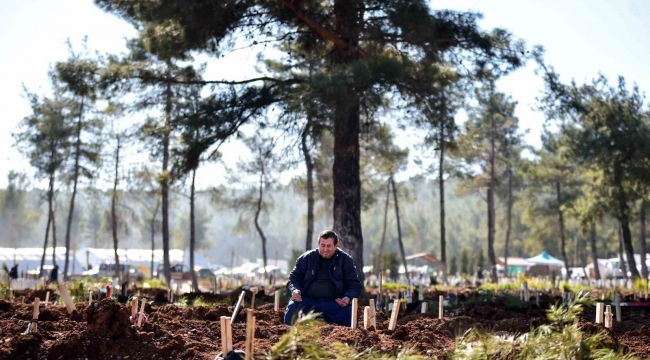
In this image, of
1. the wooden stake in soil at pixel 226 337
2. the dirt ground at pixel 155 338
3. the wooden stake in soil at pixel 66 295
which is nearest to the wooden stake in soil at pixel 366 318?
the dirt ground at pixel 155 338

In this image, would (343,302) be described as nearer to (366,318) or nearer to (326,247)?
(366,318)

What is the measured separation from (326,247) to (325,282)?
16.3 inches

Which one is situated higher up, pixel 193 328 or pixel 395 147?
pixel 395 147

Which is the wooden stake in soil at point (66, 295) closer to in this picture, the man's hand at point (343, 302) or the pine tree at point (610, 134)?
the man's hand at point (343, 302)

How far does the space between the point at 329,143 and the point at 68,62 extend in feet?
59.0

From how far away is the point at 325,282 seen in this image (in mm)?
8539

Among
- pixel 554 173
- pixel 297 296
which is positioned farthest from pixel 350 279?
pixel 554 173

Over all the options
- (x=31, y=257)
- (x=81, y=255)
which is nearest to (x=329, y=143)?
(x=31, y=257)

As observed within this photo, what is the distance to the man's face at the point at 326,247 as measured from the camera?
27.5 ft

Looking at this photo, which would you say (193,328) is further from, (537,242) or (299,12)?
(537,242)

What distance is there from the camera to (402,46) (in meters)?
17.8

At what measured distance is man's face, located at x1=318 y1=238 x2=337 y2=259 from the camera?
8391 millimetres

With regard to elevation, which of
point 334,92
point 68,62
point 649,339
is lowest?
point 649,339

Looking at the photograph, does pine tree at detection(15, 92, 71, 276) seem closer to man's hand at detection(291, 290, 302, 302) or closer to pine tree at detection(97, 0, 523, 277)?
pine tree at detection(97, 0, 523, 277)
